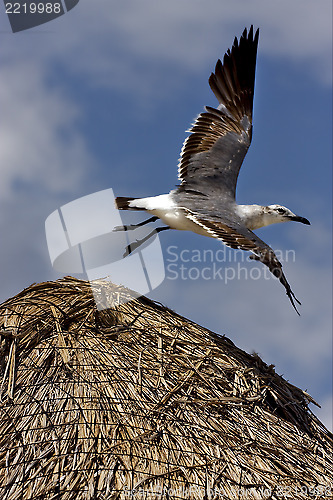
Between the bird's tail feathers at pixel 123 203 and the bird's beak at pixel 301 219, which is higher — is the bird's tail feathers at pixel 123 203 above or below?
above

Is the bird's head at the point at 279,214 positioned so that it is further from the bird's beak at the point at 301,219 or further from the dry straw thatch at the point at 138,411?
the dry straw thatch at the point at 138,411

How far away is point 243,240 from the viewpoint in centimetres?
563

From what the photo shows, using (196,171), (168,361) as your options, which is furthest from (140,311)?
(196,171)

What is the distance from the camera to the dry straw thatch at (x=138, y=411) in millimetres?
3988

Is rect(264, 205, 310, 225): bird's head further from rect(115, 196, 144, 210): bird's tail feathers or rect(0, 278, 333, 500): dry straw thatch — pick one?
rect(0, 278, 333, 500): dry straw thatch

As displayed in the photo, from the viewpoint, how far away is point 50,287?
215 inches

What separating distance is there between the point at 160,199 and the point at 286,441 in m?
3.06

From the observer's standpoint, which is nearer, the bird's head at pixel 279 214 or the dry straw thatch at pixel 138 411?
the dry straw thatch at pixel 138 411

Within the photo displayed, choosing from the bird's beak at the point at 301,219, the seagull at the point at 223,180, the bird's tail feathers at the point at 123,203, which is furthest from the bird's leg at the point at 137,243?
the bird's beak at the point at 301,219

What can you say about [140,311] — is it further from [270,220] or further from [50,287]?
[270,220]

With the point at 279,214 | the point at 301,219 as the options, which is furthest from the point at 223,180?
the point at 301,219

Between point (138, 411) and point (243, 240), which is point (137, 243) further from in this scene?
point (138, 411)

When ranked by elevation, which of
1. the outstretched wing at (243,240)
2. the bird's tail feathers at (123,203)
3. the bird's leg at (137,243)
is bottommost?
the outstretched wing at (243,240)

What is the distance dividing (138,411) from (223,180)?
11.4 feet
